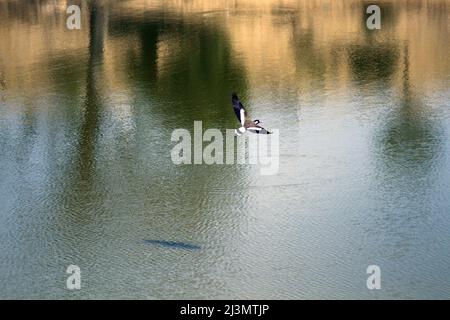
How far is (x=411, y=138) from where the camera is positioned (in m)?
12.7

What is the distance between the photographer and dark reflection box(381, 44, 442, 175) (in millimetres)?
11781

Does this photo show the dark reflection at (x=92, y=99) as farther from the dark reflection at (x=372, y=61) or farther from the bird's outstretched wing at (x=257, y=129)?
the dark reflection at (x=372, y=61)

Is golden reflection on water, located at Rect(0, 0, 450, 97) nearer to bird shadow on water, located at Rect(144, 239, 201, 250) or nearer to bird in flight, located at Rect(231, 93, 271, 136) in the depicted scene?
bird in flight, located at Rect(231, 93, 271, 136)

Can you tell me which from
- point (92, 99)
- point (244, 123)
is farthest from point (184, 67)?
point (244, 123)

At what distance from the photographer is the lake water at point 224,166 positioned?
9.05 metres

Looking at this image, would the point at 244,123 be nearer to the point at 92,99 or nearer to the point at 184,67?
the point at 92,99

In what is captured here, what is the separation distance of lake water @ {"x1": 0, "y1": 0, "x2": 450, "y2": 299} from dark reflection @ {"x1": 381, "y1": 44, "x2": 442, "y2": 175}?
0.04m

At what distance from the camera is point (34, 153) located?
40.2ft

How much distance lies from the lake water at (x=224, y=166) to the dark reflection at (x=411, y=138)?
0.13 feet

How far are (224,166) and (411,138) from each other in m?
2.73

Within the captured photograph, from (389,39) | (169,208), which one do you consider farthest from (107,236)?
(389,39)

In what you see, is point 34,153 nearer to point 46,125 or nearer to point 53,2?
point 46,125

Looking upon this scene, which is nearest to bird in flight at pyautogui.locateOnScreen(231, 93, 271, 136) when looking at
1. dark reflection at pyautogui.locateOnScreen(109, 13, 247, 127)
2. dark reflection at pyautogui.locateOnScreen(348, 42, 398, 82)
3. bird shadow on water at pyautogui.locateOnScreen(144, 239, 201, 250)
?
dark reflection at pyautogui.locateOnScreen(109, 13, 247, 127)

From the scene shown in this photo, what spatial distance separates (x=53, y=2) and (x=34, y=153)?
1008 cm
